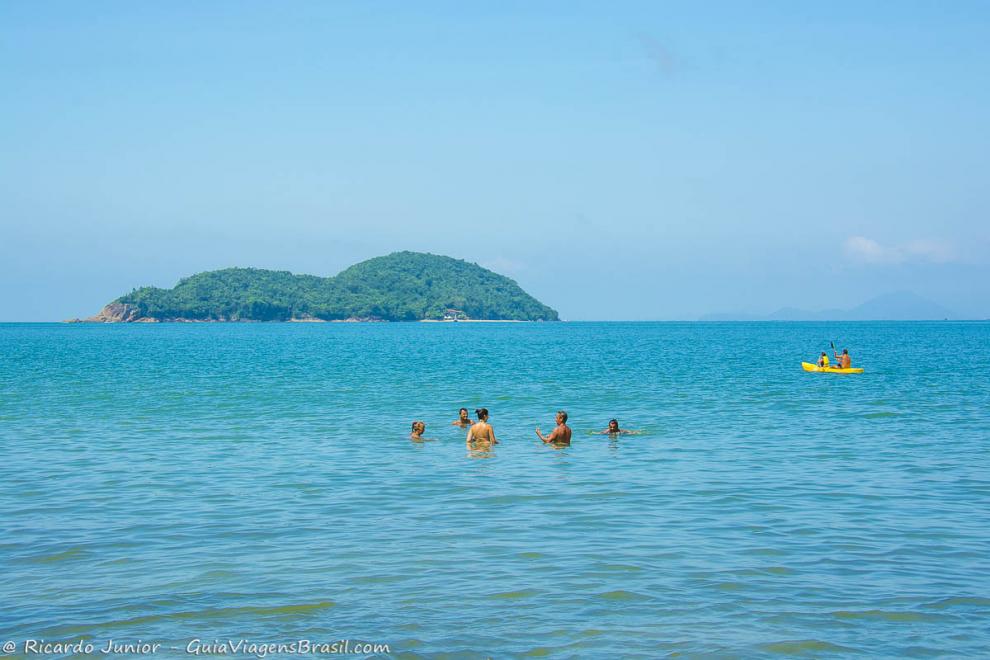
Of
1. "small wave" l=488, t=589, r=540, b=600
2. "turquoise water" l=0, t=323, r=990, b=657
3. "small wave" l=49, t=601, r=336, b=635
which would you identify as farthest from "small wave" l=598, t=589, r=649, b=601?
"small wave" l=49, t=601, r=336, b=635

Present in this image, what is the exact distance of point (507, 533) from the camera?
44.9 ft

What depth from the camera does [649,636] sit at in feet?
30.8

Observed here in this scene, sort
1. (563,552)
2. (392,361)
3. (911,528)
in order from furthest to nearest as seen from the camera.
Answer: (392,361)
(911,528)
(563,552)

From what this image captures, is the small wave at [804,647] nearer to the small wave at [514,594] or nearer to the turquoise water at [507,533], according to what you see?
the turquoise water at [507,533]

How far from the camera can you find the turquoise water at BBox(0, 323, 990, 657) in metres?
9.69

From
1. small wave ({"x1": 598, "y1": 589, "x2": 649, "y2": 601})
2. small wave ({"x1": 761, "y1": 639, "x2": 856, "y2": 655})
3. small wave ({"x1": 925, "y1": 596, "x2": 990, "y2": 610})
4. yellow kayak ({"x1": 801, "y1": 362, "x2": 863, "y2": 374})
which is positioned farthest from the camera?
yellow kayak ({"x1": 801, "y1": 362, "x2": 863, "y2": 374})

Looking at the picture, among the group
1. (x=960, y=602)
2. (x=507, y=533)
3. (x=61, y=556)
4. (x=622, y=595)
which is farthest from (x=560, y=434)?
(x=960, y=602)

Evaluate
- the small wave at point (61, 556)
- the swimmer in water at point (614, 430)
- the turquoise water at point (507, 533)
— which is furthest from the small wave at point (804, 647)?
the swimmer in water at point (614, 430)

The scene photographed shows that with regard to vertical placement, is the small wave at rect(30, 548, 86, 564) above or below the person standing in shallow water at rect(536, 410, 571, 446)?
below

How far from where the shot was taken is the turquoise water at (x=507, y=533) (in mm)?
9688

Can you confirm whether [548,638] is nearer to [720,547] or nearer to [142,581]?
[720,547]

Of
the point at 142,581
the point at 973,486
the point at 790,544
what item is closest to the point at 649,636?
the point at 790,544

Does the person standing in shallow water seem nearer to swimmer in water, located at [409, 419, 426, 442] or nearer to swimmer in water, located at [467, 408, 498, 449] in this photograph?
swimmer in water, located at [467, 408, 498, 449]

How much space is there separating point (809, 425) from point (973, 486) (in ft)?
35.2
